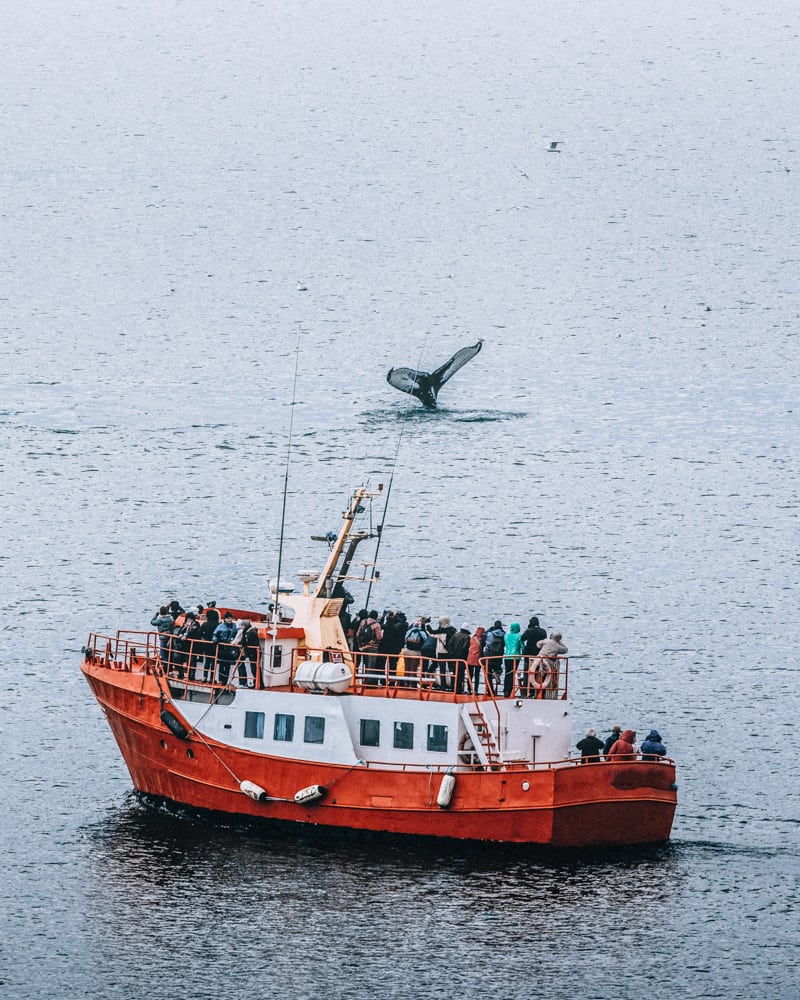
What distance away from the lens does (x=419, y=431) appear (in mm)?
92812

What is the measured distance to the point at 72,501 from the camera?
79.4m

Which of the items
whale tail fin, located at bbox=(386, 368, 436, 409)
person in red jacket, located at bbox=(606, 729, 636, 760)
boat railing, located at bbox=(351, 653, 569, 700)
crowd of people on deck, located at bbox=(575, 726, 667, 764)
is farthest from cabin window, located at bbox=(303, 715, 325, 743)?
whale tail fin, located at bbox=(386, 368, 436, 409)

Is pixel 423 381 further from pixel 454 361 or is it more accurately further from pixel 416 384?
pixel 454 361

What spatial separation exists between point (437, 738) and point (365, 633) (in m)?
2.87

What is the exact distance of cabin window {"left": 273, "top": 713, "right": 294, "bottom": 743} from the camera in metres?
37.0

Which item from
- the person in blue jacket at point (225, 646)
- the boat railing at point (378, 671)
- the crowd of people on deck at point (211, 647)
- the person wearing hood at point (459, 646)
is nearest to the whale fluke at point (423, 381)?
the crowd of people on deck at point (211, 647)

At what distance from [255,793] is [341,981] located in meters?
6.21

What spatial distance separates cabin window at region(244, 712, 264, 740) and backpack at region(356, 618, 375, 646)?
2.62 metres

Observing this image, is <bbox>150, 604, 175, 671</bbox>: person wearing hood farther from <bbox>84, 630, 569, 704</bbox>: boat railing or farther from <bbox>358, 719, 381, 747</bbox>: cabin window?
<bbox>358, 719, 381, 747</bbox>: cabin window

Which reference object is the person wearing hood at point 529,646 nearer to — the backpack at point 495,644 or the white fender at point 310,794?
the backpack at point 495,644

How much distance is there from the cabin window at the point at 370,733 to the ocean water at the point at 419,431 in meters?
2.25

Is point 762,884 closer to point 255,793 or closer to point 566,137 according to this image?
point 255,793

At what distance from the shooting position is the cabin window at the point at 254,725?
122ft

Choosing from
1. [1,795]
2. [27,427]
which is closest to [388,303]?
[27,427]
